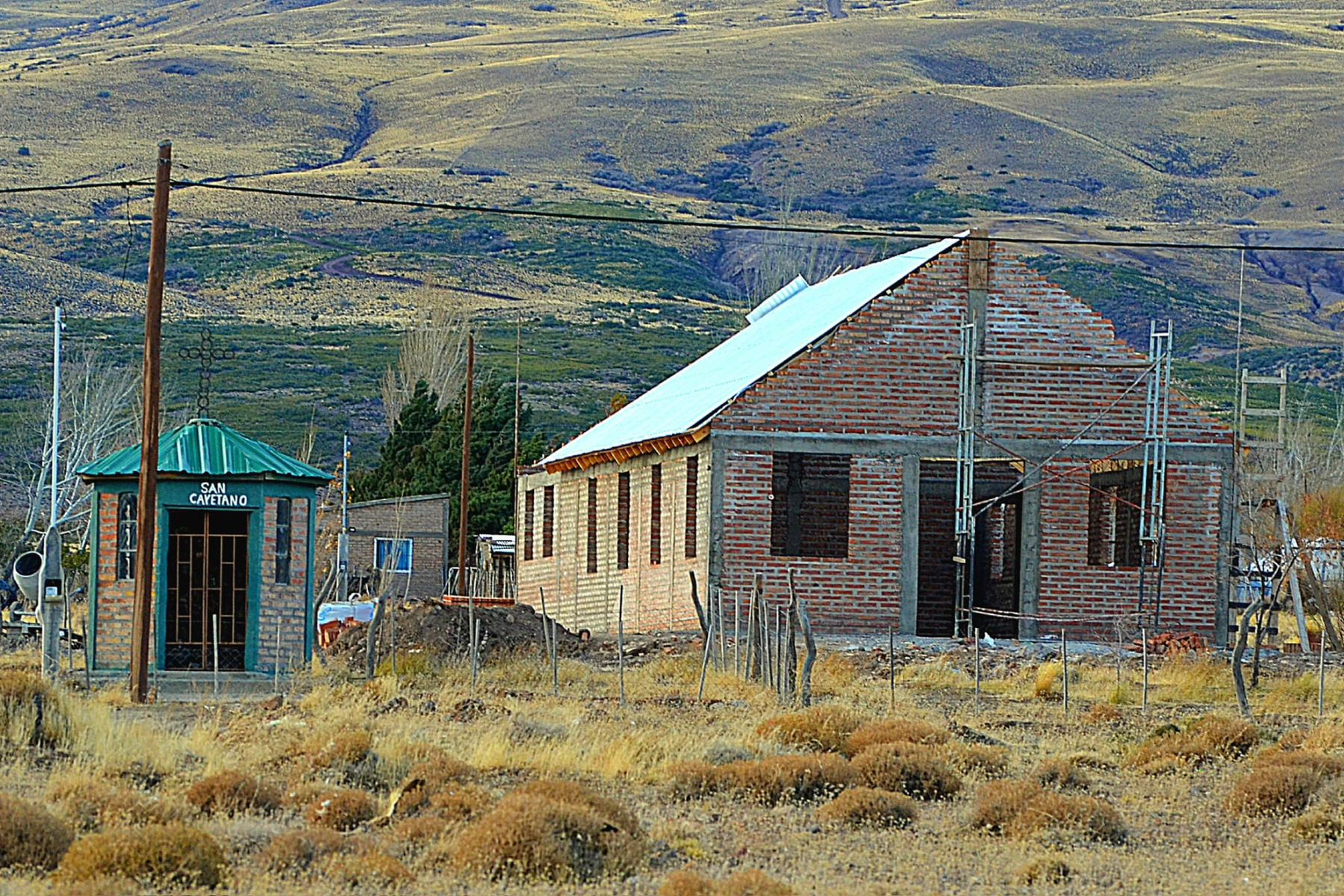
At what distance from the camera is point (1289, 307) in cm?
13962

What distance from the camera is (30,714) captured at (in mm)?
17609

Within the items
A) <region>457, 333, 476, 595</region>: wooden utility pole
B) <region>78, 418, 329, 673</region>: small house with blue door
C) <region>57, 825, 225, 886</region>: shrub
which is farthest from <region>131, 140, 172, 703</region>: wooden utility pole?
<region>457, 333, 476, 595</region>: wooden utility pole

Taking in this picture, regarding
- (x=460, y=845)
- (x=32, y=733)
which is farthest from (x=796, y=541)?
(x=460, y=845)

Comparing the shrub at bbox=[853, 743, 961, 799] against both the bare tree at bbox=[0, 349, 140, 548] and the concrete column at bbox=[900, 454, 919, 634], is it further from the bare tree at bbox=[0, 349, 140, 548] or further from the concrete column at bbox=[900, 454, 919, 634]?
the bare tree at bbox=[0, 349, 140, 548]

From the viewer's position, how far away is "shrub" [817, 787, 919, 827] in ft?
48.9

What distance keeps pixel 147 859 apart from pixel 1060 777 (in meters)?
7.81

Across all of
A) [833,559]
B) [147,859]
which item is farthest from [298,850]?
[833,559]

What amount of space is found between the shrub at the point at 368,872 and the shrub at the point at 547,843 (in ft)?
1.51

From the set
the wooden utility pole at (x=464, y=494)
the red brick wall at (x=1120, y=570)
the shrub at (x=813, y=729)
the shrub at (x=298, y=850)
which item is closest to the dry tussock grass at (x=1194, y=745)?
the shrub at (x=813, y=729)

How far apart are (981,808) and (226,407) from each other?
60.9 m

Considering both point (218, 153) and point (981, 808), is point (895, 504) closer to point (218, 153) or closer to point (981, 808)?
point (981, 808)

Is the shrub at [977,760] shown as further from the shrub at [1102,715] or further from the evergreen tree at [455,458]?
the evergreen tree at [455,458]

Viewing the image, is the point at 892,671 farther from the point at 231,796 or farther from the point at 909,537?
the point at 231,796

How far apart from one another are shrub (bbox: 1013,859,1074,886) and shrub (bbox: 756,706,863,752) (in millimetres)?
4967
